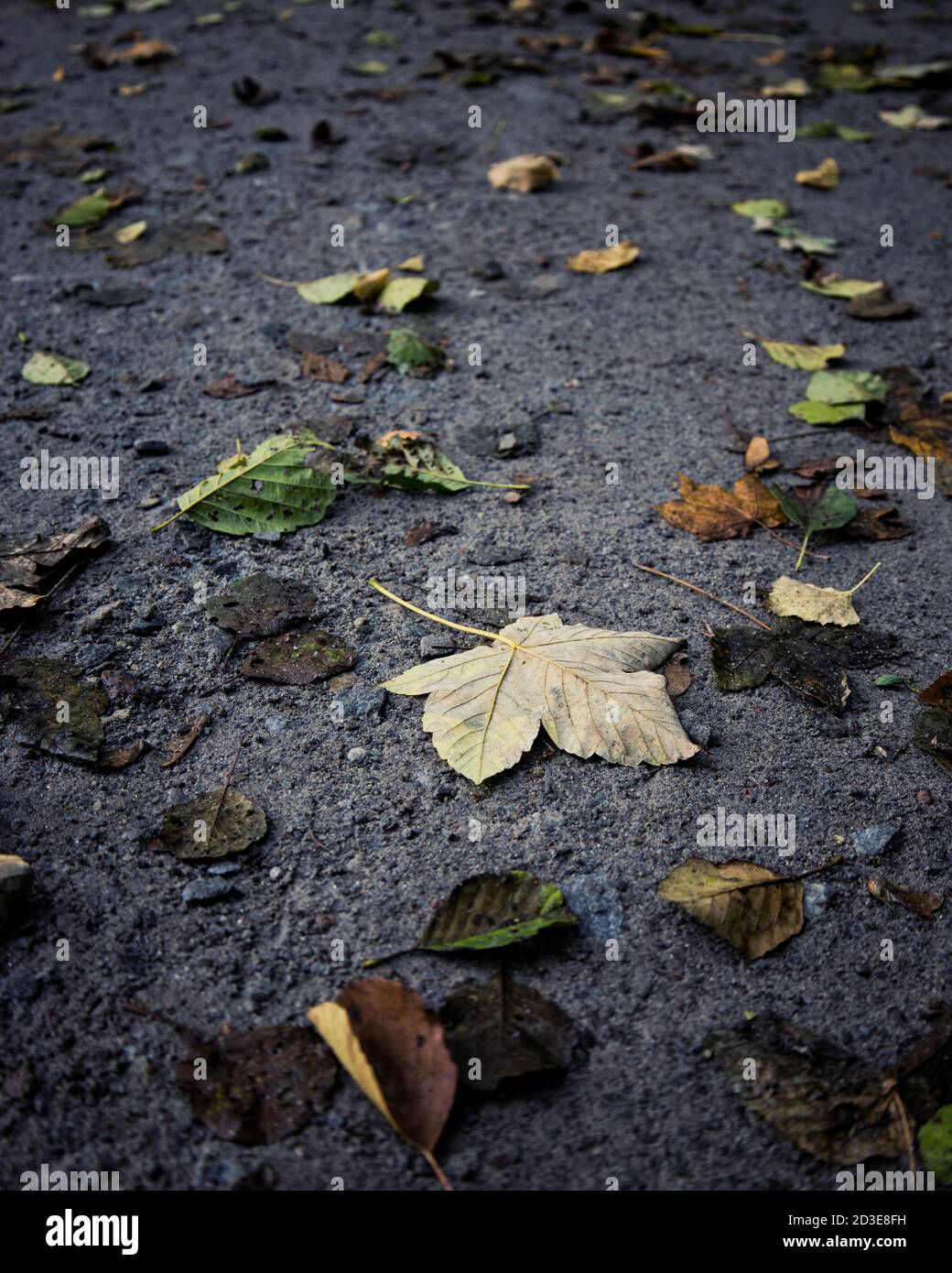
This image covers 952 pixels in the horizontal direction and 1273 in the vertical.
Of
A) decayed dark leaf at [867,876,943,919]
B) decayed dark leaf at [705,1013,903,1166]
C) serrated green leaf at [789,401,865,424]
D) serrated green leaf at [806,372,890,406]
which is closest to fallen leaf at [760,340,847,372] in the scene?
serrated green leaf at [806,372,890,406]

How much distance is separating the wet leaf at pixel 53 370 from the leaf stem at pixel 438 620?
126 centimetres

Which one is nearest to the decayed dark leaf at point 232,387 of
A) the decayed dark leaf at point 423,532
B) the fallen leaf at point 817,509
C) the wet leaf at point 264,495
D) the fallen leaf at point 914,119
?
the wet leaf at point 264,495

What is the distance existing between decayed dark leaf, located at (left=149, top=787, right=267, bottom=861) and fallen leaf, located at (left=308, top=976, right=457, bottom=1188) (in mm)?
331

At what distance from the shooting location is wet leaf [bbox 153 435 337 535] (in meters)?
2.07

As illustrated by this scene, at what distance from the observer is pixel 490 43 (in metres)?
5.40

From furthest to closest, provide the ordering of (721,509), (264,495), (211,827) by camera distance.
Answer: (721,509) → (264,495) → (211,827)

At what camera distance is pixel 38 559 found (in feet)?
6.40

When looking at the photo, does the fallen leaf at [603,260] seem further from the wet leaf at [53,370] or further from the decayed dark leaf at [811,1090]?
the decayed dark leaf at [811,1090]

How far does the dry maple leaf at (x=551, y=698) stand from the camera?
1.57 meters

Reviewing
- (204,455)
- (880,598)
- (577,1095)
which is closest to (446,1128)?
(577,1095)

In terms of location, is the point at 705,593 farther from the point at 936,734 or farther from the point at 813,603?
the point at 936,734

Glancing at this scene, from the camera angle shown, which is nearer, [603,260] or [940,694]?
[940,694]

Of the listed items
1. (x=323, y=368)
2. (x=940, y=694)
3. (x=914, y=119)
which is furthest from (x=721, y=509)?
(x=914, y=119)

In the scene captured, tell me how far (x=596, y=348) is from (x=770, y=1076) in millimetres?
2113
